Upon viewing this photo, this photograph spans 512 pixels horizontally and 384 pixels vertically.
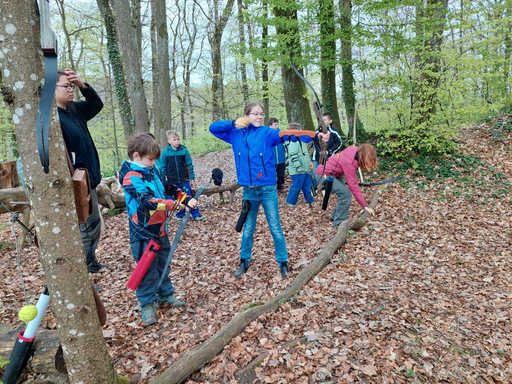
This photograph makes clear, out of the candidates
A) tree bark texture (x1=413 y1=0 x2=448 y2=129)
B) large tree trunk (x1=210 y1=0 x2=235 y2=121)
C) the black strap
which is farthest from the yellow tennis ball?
large tree trunk (x1=210 y1=0 x2=235 y2=121)

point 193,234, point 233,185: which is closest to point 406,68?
point 233,185

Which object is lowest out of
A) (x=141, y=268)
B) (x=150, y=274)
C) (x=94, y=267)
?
(x=94, y=267)

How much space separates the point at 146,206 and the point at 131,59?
6179 millimetres

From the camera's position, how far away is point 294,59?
7.77m

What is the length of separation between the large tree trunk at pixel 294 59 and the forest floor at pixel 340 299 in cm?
326

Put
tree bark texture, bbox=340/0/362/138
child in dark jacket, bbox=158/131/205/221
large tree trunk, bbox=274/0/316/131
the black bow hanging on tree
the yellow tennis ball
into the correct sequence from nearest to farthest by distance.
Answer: the black bow hanging on tree < the yellow tennis ball < child in dark jacket, bbox=158/131/205/221 < large tree trunk, bbox=274/0/316/131 < tree bark texture, bbox=340/0/362/138

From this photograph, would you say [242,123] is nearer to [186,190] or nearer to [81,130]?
A: [81,130]

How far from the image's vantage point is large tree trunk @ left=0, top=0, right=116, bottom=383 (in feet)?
5.48

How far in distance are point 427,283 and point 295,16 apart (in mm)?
7143

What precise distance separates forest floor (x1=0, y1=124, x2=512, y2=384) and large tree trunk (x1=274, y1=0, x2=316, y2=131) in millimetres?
3265

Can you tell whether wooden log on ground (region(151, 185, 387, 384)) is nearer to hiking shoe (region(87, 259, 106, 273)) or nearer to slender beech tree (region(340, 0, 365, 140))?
hiking shoe (region(87, 259, 106, 273))

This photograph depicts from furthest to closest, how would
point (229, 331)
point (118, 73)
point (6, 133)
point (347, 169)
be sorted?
point (6, 133) → point (118, 73) → point (347, 169) → point (229, 331)

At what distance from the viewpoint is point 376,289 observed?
392cm

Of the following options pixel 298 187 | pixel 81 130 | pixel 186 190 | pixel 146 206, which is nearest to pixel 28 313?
pixel 146 206
